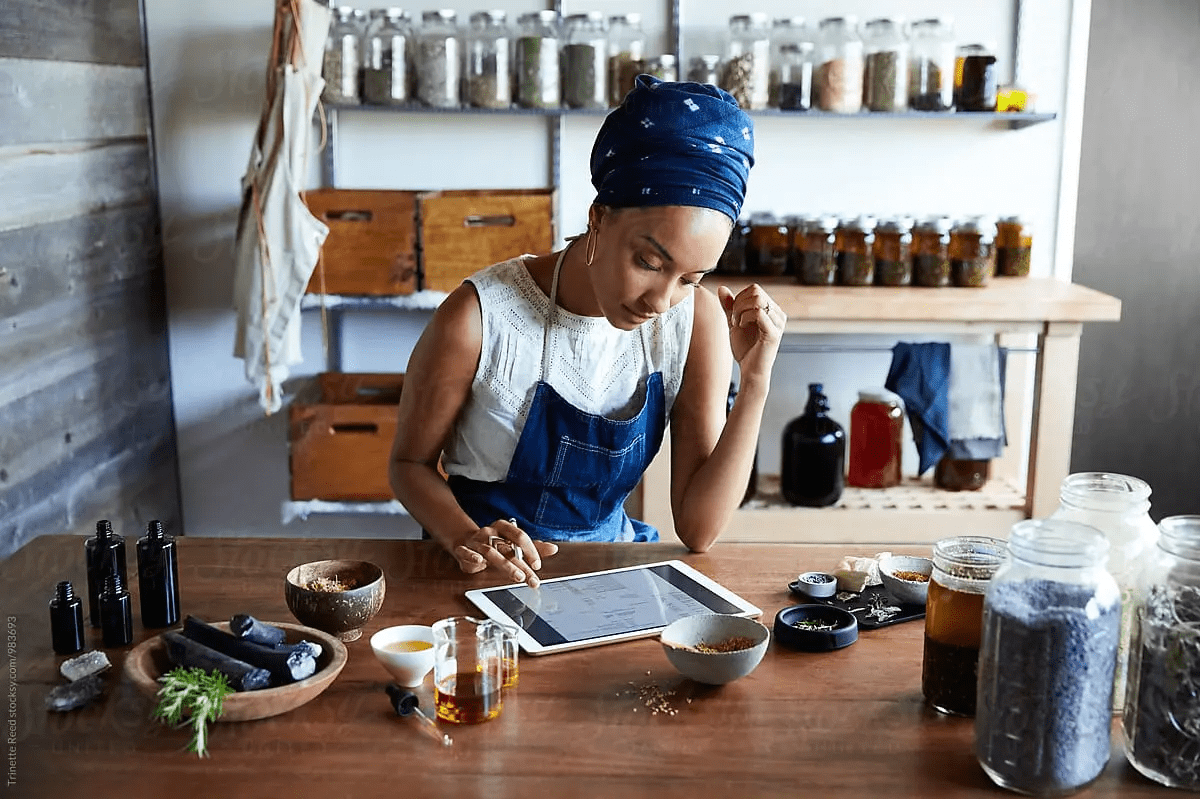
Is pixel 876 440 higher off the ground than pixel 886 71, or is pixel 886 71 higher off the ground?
pixel 886 71

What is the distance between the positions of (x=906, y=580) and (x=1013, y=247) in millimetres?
2018

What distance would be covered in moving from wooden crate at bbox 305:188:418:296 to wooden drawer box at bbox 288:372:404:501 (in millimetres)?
336

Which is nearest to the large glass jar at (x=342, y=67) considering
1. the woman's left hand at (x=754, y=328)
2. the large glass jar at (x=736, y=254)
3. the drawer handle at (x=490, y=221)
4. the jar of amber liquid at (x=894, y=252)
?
the drawer handle at (x=490, y=221)

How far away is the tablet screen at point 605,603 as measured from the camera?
1.40 m

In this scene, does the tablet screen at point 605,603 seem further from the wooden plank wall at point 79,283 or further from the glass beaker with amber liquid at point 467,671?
the wooden plank wall at point 79,283

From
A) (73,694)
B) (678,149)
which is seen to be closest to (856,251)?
(678,149)

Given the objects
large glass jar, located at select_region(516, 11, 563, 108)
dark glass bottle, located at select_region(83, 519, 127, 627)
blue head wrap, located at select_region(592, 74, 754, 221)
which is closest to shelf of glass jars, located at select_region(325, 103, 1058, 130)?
large glass jar, located at select_region(516, 11, 563, 108)

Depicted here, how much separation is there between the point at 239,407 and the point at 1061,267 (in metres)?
2.59

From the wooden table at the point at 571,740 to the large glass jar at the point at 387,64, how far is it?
2071 mm

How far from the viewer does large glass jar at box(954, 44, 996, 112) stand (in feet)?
10.3

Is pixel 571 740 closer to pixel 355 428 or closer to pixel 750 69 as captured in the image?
pixel 355 428

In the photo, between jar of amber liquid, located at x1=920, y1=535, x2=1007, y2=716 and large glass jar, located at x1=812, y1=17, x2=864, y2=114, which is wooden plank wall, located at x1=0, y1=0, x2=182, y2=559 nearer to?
large glass jar, located at x1=812, y1=17, x2=864, y2=114

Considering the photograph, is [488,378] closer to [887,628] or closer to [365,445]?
[887,628]

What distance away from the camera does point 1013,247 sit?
3240mm
